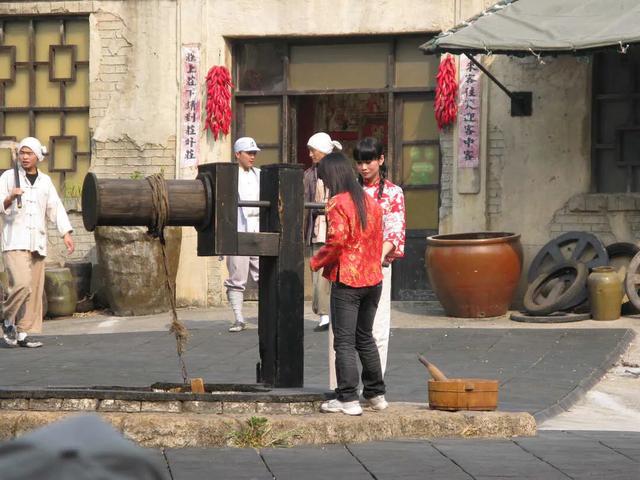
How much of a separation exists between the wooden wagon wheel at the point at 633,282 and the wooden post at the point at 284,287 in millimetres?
6311

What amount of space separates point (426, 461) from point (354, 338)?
123cm

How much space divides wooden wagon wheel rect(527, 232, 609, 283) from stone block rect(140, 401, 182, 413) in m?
7.60

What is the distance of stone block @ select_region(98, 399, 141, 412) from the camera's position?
22.4 feet

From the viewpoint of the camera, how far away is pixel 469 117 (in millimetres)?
14570

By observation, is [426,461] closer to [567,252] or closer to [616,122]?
[567,252]

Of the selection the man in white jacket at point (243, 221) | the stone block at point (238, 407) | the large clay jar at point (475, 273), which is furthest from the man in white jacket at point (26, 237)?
the stone block at point (238, 407)

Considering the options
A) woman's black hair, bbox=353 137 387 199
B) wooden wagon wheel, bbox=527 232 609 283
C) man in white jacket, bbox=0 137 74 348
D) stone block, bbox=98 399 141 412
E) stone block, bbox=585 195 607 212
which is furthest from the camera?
stone block, bbox=585 195 607 212

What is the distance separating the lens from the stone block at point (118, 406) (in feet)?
22.4

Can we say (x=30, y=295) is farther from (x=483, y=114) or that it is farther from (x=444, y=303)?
(x=483, y=114)

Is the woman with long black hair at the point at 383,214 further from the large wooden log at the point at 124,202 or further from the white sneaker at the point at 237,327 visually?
the white sneaker at the point at 237,327

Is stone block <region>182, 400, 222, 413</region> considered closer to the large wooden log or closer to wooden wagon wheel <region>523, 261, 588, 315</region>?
the large wooden log

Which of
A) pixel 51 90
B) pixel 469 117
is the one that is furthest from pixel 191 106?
pixel 469 117

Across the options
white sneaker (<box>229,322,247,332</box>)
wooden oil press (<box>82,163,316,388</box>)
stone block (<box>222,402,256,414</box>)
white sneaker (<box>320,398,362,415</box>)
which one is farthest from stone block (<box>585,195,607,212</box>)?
stone block (<box>222,402,256,414</box>)

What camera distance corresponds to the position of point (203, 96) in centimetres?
1535
